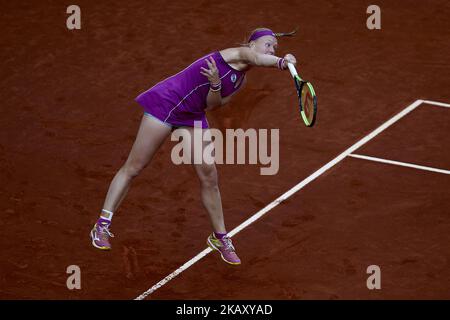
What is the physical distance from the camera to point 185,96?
29.0 feet

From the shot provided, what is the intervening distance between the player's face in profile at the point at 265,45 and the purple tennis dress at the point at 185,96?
27 centimetres

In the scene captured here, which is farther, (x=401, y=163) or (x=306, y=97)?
(x=401, y=163)

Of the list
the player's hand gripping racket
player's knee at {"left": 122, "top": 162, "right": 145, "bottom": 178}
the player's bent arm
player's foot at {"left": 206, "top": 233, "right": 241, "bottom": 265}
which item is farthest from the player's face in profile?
player's foot at {"left": 206, "top": 233, "right": 241, "bottom": 265}

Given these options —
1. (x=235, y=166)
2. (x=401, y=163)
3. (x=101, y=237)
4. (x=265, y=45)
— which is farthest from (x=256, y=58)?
(x=401, y=163)

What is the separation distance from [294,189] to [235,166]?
0.80m

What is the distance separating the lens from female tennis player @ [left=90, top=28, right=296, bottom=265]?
8688 mm

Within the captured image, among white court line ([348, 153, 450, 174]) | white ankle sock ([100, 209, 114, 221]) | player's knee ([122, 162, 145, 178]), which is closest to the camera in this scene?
player's knee ([122, 162, 145, 178])

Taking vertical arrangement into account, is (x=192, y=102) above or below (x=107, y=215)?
above

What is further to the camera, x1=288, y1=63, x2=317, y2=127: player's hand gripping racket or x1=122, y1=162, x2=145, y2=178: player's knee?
x1=122, y1=162, x2=145, y2=178: player's knee

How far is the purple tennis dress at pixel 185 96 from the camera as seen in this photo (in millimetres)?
8805

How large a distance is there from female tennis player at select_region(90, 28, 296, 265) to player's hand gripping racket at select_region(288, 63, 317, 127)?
433mm

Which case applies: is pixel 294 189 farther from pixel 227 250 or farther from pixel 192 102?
pixel 192 102

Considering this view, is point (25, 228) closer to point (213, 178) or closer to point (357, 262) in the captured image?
point (213, 178)

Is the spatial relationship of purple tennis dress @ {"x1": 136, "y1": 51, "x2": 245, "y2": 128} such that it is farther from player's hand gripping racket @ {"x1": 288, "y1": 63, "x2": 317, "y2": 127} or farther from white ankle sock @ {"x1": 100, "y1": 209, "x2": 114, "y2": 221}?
white ankle sock @ {"x1": 100, "y1": 209, "x2": 114, "y2": 221}
